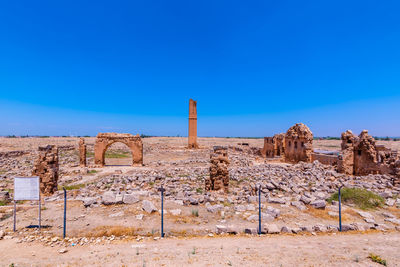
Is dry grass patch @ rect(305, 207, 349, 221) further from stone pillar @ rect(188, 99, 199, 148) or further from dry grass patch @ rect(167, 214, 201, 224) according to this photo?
stone pillar @ rect(188, 99, 199, 148)

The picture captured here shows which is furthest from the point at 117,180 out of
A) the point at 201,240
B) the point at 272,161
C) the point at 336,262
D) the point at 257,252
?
the point at 272,161

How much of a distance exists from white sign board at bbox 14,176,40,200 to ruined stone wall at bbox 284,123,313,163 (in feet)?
86.0

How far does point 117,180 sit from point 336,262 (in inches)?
548

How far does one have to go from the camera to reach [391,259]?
4.83m

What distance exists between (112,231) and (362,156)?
67.3ft

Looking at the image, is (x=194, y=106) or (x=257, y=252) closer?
(x=257, y=252)

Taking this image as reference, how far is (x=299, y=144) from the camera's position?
25.7 metres

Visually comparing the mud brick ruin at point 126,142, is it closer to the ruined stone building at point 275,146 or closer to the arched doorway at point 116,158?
the arched doorway at point 116,158

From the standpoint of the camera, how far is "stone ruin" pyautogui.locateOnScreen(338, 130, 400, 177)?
15.8 m

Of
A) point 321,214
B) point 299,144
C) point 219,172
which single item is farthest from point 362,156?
point 219,172

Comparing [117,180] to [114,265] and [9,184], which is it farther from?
[114,265]

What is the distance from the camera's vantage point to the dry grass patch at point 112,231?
6316 millimetres

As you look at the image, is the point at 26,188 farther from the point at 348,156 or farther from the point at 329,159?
the point at 329,159

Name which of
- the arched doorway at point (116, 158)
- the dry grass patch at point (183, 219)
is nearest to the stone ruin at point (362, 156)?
the dry grass patch at point (183, 219)
